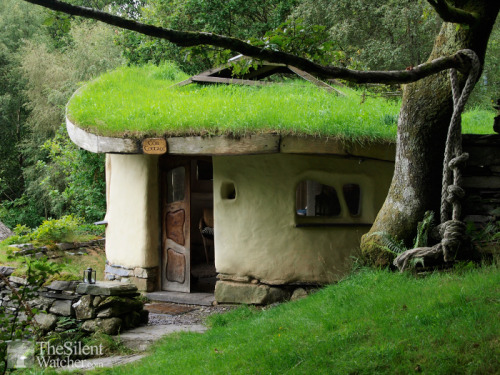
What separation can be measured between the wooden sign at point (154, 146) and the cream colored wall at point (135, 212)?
1.02 metres

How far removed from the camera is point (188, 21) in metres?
16.3

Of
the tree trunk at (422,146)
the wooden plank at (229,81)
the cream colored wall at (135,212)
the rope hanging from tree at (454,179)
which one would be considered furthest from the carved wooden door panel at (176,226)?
the rope hanging from tree at (454,179)

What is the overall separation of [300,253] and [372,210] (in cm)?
128

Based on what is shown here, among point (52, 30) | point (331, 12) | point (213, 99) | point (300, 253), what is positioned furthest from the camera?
point (52, 30)

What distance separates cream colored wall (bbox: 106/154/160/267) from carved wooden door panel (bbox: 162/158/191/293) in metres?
0.24

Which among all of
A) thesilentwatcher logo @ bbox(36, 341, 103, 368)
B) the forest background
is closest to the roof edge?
the forest background

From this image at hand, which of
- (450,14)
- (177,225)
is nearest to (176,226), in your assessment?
(177,225)

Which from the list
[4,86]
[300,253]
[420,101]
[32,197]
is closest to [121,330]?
[300,253]

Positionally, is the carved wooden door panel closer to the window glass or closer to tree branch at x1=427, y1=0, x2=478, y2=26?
the window glass

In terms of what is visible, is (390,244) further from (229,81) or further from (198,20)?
→ (198,20)

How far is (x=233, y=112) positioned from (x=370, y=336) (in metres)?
4.28

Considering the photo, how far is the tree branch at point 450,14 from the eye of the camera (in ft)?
13.7

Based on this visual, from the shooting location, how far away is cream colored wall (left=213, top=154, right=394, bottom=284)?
25.2 feet

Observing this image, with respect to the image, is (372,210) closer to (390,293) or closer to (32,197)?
(390,293)
